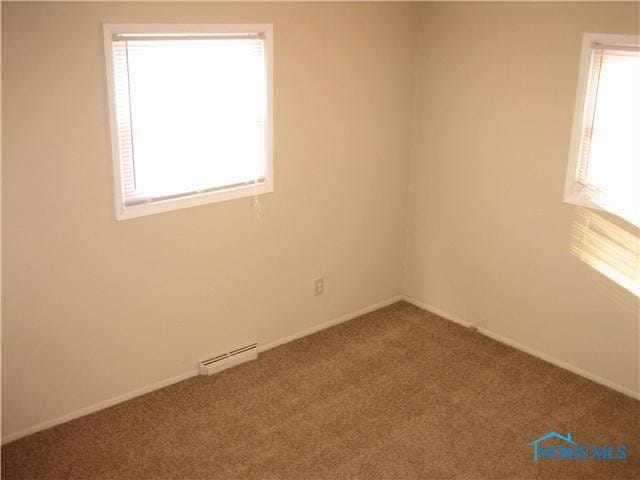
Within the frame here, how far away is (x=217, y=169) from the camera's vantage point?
392 centimetres

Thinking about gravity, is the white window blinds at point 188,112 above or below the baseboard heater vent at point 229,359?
above

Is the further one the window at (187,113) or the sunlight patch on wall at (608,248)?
the sunlight patch on wall at (608,248)

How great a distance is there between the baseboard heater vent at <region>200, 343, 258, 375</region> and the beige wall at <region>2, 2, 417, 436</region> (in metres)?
0.07

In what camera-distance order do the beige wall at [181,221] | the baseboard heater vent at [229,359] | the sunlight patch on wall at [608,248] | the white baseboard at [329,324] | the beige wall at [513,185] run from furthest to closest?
the white baseboard at [329,324], the baseboard heater vent at [229,359], the beige wall at [513,185], the sunlight patch on wall at [608,248], the beige wall at [181,221]

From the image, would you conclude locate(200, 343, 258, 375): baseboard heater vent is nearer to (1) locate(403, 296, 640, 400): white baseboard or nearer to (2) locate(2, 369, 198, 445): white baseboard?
(2) locate(2, 369, 198, 445): white baseboard

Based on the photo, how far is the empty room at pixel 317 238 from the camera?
11.0 feet

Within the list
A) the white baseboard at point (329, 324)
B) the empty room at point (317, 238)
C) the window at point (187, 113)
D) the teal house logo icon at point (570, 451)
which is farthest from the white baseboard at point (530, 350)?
the window at point (187, 113)

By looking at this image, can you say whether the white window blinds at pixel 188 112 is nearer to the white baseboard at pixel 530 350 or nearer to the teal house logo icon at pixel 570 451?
the white baseboard at pixel 530 350

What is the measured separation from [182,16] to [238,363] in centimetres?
204

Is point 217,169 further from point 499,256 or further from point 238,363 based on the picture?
point 499,256

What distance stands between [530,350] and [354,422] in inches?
55.6

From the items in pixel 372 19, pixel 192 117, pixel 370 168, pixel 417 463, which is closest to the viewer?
pixel 417 463

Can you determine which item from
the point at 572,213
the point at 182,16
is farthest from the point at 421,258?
the point at 182,16

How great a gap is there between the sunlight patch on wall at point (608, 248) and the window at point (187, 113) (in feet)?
6.09
